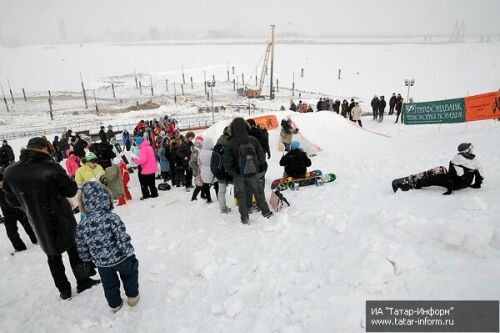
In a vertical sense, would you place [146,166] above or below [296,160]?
below

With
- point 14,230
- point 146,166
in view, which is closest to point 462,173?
point 146,166

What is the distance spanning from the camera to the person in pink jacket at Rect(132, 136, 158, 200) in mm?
7926

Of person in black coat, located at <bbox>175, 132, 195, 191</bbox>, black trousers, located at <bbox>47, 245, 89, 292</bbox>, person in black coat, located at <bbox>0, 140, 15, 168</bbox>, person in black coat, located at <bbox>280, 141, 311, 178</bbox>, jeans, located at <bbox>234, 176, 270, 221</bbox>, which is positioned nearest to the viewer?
black trousers, located at <bbox>47, 245, 89, 292</bbox>

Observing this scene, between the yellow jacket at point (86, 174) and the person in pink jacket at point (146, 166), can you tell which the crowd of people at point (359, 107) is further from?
the yellow jacket at point (86, 174)

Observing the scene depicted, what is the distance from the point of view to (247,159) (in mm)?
5230

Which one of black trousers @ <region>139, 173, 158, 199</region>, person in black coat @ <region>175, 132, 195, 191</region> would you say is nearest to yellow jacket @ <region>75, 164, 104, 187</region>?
black trousers @ <region>139, 173, 158, 199</region>

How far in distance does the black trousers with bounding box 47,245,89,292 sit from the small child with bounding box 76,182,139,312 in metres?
0.70

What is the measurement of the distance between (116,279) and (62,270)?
0.95 meters

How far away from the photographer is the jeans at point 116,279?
3617 mm

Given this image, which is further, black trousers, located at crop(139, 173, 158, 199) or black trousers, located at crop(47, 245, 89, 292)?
black trousers, located at crop(139, 173, 158, 199)

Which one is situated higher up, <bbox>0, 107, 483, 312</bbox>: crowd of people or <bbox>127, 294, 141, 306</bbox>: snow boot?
<bbox>0, 107, 483, 312</bbox>: crowd of people

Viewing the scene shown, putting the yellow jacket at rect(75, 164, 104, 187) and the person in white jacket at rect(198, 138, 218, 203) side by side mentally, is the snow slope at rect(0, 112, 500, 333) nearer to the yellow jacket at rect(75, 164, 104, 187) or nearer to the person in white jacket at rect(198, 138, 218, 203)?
the person in white jacket at rect(198, 138, 218, 203)

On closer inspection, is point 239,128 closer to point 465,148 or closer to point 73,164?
point 465,148

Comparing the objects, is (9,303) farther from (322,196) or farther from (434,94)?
(434,94)
